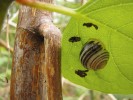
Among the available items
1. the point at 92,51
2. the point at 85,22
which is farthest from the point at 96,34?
the point at 92,51

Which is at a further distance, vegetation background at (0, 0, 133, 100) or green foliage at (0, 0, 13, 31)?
vegetation background at (0, 0, 133, 100)

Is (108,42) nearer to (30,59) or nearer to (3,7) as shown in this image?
(30,59)

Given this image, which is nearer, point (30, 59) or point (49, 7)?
point (49, 7)

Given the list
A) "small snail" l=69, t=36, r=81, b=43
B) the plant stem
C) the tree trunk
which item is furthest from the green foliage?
"small snail" l=69, t=36, r=81, b=43

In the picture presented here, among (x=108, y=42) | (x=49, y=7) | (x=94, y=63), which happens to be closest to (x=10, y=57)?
(x=94, y=63)

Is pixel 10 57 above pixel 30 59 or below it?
above

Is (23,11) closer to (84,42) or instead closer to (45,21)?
(45,21)

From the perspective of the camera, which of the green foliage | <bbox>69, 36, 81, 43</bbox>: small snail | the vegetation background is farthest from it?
the vegetation background

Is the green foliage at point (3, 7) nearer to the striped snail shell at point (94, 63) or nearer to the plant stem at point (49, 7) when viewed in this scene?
the plant stem at point (49, 7)

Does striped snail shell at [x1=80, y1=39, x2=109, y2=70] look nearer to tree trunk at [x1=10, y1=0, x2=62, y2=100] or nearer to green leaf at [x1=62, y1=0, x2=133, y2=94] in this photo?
green leaf at [x1=62, y1=0, x2=133, y2=94]
